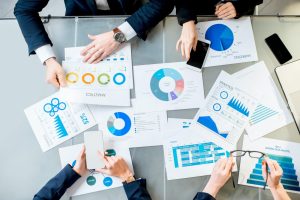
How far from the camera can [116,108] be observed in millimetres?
1159

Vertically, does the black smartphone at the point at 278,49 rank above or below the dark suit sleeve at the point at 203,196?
above

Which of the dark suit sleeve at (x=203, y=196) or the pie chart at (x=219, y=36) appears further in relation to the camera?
the pie chart at (x=219, y=36)

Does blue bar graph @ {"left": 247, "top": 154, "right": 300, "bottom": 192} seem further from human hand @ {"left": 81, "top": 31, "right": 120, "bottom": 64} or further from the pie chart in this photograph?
human hand @ {"left": 81, "top": 31, "right": 120, "bottom": 64}

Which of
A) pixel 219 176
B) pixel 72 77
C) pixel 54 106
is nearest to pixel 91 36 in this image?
pixel 72 77

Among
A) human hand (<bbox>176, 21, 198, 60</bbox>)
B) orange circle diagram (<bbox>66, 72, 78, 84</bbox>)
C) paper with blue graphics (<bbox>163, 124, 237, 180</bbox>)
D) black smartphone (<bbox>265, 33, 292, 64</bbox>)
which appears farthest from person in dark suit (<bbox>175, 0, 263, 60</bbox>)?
orange circle diagram (<bbox>66, 72, 78, 84</bbox>)

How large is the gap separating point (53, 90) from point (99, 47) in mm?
225

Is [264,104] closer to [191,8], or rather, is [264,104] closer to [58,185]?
[191,8]

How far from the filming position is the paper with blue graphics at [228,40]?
1186 millimetres

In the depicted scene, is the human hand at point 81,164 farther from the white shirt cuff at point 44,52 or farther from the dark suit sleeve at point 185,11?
the dark suit sleeve at point 185,11

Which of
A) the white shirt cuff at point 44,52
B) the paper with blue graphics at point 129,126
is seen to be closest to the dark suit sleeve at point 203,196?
the paper with blue graphics at point 129,126

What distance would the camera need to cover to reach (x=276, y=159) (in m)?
1.16

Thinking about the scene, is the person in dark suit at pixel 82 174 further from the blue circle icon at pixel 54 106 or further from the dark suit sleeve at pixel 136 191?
the blue circle icon at pixel 54 106

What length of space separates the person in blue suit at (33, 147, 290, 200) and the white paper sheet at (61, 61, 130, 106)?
18 cm

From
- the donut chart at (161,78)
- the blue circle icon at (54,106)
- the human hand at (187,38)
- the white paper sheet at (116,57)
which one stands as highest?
the human hand at (187,38)
